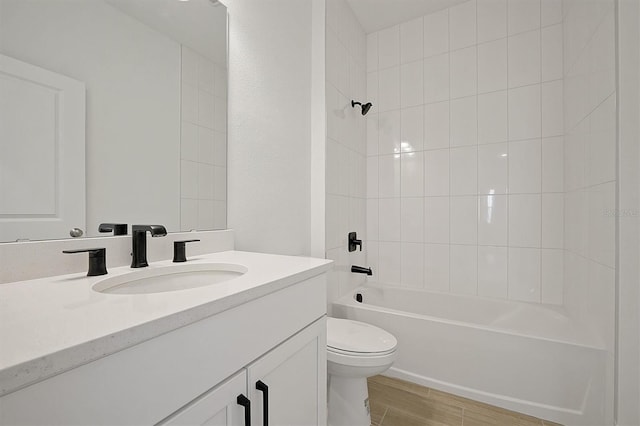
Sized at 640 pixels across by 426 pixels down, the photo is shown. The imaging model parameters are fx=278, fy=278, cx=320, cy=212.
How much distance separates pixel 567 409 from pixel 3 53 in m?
2.55

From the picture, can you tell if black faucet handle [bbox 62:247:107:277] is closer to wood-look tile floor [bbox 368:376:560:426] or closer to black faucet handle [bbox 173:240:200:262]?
black faucet handle [bbox 173:240:200:262]

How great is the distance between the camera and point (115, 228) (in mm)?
886

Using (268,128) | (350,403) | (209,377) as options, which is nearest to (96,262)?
(209,377)

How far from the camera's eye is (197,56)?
121 centimetres

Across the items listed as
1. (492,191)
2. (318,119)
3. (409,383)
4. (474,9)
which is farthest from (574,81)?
(409,383)

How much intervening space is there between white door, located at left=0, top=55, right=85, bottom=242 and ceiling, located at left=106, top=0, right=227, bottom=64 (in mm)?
386

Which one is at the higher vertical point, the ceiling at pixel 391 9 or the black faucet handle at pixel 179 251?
the ceiling at pixel 391 9

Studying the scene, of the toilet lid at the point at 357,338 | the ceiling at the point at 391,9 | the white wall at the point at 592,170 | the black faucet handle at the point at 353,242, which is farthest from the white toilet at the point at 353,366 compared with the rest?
the ceiling at the point at 391,9

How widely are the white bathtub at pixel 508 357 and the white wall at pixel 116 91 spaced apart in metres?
1.39

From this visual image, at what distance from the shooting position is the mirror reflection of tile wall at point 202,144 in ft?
3.80

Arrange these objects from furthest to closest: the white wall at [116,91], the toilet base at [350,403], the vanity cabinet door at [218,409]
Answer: the toilet base at [350,403] < the white wall at [116,91] < the vanity cabinet door at [218,409]

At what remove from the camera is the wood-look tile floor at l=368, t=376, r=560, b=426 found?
1.44 m

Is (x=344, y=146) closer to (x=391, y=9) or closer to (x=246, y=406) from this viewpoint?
(x=391, y=9)

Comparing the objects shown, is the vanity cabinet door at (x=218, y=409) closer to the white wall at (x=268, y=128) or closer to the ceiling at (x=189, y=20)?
the white wall at (x=268, y=128)
